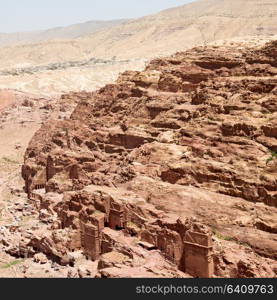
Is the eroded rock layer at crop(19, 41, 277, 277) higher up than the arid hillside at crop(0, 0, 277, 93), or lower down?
lower down

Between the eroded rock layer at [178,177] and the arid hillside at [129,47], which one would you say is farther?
the arid hillside at [129,47]

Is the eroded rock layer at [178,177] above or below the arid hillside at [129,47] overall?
below

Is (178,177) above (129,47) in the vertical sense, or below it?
below

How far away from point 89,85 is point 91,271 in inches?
2804

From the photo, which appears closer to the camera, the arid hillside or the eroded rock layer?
the eroded rock layer

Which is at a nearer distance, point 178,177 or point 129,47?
point 178,177

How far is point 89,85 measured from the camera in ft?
302

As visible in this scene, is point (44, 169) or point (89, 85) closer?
point (44, 169)

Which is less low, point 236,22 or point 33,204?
point 236,22

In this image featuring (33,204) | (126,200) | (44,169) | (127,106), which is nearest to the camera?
(126,200)

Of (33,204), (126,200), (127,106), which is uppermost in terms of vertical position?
(127,106)

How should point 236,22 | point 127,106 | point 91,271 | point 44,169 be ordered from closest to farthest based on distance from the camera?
point 91,271 < point 44,169 < point 127,106 < point 236,22
